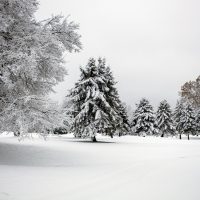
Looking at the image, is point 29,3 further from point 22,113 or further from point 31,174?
point 31,174

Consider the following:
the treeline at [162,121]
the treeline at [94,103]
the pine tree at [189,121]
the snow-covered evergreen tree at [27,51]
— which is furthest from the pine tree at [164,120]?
the snow-covered evergreen tree at [27,51]

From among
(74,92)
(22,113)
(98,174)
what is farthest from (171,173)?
(74,92)

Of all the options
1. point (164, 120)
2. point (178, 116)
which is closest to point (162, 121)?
point (164, 120)

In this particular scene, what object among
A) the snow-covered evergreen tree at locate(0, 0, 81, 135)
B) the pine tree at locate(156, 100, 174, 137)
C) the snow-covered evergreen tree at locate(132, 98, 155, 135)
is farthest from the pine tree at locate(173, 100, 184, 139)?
the snow-covered evergreen tree at locate(0, 0, 81, 135)

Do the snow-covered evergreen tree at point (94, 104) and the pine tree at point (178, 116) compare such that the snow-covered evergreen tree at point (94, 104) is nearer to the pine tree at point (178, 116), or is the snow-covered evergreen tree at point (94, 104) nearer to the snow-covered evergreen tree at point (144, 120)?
the snow-covered evergreen tree at point (144, 120)

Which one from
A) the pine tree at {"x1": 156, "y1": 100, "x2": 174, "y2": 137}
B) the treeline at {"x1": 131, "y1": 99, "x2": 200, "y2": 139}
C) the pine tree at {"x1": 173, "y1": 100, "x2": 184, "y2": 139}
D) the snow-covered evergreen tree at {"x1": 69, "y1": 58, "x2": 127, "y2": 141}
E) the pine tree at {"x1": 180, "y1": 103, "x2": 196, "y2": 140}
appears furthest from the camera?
the pine tree at {"x1": 173, "y1": 100, "x2": 184, "y2": 139}

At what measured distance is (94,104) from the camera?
31125 mm

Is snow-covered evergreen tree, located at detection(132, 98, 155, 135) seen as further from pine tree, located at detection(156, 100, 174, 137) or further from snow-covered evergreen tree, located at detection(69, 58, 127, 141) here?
snow-covered evergreen tree, located at detection(69, 58, 127, 141)

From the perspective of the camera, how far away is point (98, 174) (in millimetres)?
9609

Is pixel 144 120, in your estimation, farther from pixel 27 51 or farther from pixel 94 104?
pixel 27 51

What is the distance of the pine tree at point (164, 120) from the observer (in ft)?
211

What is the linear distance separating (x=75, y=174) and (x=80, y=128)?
21970 mm

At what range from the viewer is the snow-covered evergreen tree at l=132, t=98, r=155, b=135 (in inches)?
2398

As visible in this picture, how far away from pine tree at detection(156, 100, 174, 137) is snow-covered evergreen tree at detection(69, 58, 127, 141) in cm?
3164
